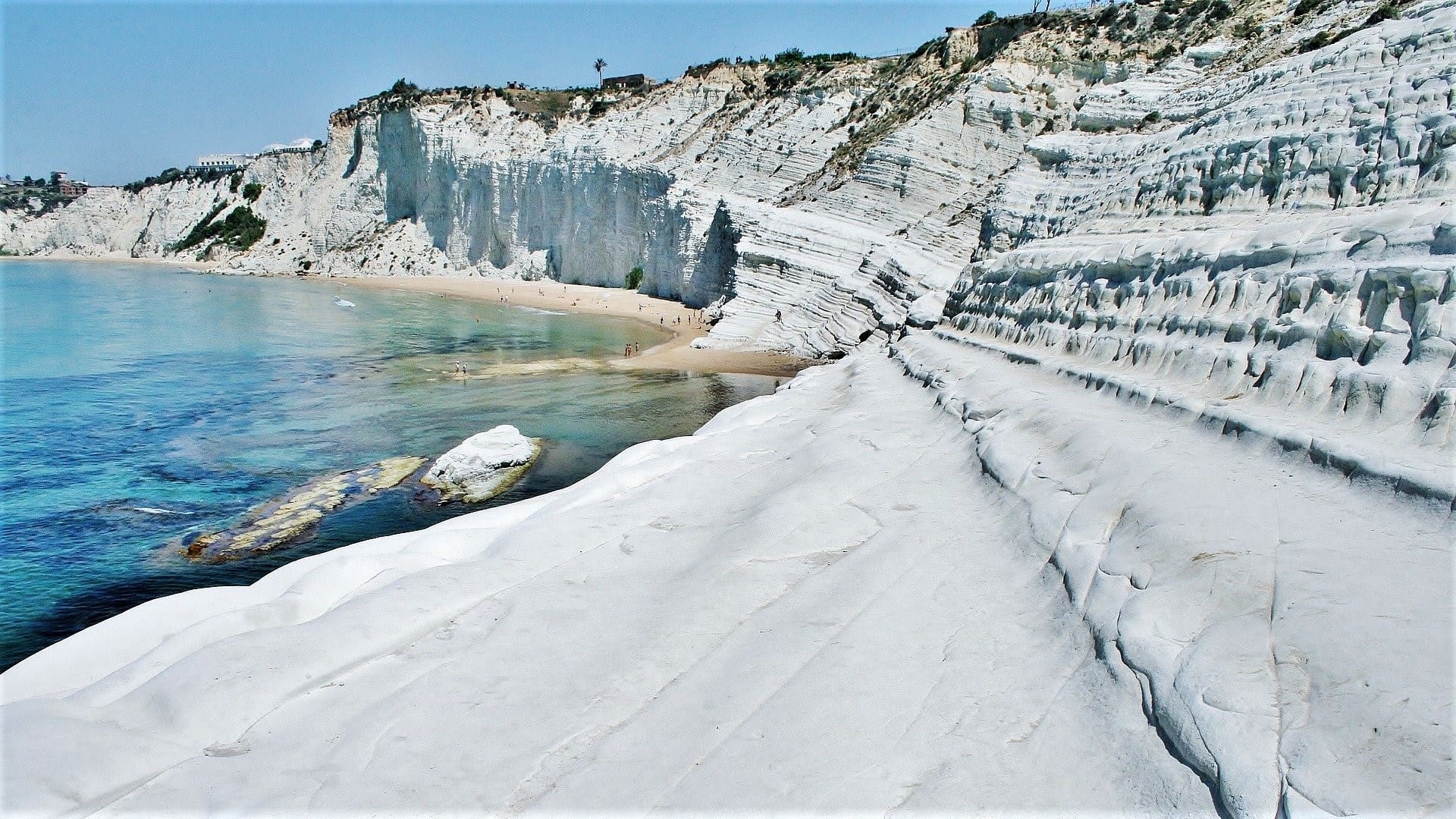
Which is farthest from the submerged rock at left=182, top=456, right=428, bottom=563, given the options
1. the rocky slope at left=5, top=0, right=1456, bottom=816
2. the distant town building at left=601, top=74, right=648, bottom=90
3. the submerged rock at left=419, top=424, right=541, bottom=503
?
the distant town building at left=601, top=74, right=648, bottom=90

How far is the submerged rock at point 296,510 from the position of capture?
10523 millimetres

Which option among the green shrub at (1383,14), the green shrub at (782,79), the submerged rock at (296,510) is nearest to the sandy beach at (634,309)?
the submerged rock at (296,510)

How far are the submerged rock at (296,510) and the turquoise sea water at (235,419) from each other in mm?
316

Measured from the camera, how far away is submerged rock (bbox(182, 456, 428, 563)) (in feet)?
34.5

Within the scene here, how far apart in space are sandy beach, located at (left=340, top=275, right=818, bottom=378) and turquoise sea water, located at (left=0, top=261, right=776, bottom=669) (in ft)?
5.01

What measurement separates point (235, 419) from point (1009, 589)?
61.0 feet

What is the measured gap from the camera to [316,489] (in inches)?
506

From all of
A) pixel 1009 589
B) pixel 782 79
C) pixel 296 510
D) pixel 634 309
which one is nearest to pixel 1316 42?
pixel 1009 589

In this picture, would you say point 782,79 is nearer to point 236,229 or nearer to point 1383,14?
point 1383,14

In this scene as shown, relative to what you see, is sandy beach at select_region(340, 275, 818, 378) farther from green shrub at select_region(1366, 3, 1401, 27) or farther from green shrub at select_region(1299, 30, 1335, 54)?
green shrub at select_region(1366, 3, 1401, 27)

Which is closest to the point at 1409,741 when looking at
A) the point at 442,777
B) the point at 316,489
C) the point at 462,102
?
the point at 442,777

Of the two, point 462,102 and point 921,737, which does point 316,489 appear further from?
point 462,102

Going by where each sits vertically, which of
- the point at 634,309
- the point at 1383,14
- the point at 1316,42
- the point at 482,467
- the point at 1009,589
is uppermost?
the point at 1316,42

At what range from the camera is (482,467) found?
13422mm
